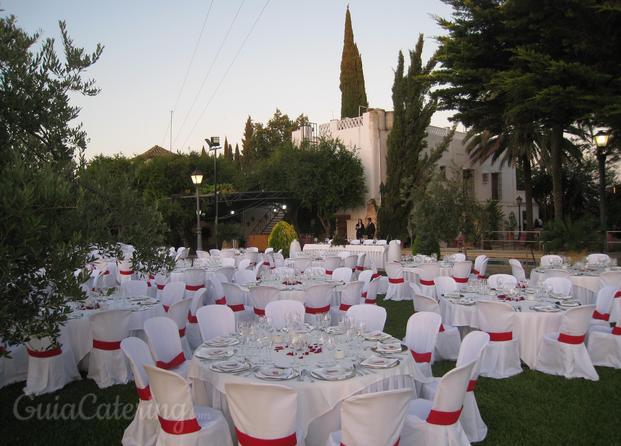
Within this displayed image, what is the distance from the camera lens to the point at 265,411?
3.21 meters

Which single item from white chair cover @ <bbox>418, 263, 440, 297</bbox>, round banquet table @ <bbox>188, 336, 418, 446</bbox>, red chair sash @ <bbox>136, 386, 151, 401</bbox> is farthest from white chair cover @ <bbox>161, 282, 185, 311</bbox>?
white chair cover @ <bbox>418, 263, 440, 297</bbox>

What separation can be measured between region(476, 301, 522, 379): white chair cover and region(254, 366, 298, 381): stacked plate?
11.0 feet

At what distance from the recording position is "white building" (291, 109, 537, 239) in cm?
2830

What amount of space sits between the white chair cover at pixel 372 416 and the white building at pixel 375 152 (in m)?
24.3

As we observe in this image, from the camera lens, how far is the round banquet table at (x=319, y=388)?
3.68 metres

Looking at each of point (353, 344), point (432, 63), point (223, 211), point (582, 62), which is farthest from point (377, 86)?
point (353, 344)

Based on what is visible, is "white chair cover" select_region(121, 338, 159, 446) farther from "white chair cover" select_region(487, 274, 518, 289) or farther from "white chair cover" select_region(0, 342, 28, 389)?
"white chair cover" select_region(487, 274, 518, 289)

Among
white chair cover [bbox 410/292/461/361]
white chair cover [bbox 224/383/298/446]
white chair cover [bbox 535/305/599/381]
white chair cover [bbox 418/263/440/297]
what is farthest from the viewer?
white chair cover [bbox 418/263/440/297]

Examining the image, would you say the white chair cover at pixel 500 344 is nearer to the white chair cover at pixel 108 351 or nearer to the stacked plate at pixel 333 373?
the stacked plate at pixel 333 373

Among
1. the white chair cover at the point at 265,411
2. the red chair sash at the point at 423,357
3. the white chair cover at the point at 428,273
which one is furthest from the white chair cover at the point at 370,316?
the white chair cover at the point at 428,273

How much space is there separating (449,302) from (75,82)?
5.57 m

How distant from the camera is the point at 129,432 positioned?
178 inches

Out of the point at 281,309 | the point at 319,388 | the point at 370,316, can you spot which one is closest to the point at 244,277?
the point at 281,309

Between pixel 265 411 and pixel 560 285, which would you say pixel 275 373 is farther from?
pixel 560 285
